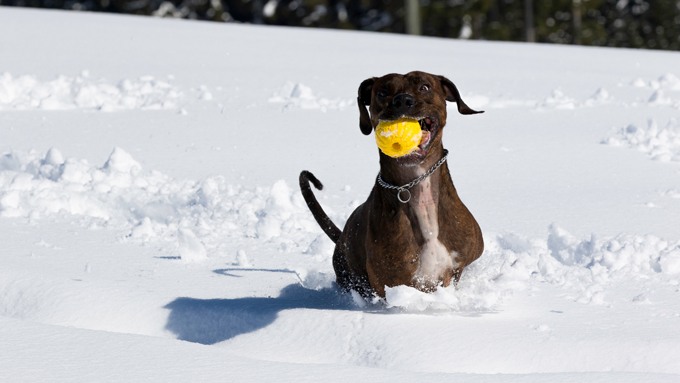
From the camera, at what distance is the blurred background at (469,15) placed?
2895 cm

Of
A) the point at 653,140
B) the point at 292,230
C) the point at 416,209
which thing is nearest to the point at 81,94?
the point at 292,230

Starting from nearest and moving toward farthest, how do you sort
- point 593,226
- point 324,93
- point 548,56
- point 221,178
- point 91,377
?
point 91,377 → point 593,226 → point 221,178 → point 324,93 → point 548,56

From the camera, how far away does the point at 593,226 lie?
15.0 feet

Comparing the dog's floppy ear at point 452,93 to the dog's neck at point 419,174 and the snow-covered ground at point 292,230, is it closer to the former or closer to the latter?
the dog's neck at point 419,174

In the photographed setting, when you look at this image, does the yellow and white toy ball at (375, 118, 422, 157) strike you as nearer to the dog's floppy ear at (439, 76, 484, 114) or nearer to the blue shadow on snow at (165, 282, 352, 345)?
the dog's floppy ear at (439, 76, 484, 114)

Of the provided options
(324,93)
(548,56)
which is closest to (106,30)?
(324,93)

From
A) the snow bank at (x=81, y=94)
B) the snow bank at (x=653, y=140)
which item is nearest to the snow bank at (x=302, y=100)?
the snow bank at (x=81, y=94)

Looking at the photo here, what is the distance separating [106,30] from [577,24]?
69.4 ft

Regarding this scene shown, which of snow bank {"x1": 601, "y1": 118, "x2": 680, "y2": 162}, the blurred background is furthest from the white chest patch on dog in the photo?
the blurred background

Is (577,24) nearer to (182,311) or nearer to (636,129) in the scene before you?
(636,129)

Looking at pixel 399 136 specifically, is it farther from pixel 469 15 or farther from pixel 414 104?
pixel 469 15

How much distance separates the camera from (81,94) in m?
8.12

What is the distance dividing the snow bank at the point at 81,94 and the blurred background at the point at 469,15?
2050 centimetres

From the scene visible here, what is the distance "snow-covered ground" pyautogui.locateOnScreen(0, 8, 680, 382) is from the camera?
2887mm
